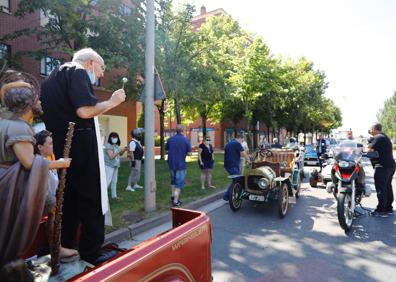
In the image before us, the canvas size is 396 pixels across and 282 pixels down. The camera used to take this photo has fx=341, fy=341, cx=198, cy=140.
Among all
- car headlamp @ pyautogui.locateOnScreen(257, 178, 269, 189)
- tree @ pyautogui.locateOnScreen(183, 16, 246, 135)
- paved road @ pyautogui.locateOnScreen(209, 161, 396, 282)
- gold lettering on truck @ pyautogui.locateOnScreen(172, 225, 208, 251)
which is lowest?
paved road @ pyautogui.locateOnScreen(209, 161, 396, 282)

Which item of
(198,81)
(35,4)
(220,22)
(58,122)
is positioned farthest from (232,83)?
(58,122)

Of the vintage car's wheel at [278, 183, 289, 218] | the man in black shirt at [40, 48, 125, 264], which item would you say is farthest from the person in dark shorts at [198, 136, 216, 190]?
the man in black shirt at [40, 48, 125, 264]

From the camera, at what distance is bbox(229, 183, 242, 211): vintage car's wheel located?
749cm

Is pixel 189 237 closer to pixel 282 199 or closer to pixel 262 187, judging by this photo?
pixel 282 199

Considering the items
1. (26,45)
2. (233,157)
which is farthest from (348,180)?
(26,45)

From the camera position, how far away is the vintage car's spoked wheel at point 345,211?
5.71m

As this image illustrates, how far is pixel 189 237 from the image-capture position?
2391mm

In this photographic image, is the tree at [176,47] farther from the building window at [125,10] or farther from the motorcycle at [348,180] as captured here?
the motorcycle at [348,180]

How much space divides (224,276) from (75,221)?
2229 mm

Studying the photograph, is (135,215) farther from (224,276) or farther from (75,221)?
(75,221)

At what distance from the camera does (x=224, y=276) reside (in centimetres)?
412

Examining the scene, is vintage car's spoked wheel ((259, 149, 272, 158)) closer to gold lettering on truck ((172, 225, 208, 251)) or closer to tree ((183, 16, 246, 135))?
tree ((183, 16, 246, 135))

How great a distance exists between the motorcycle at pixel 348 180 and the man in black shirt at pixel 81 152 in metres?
4.51

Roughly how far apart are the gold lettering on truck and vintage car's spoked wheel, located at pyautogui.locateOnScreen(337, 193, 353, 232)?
3851 mm
